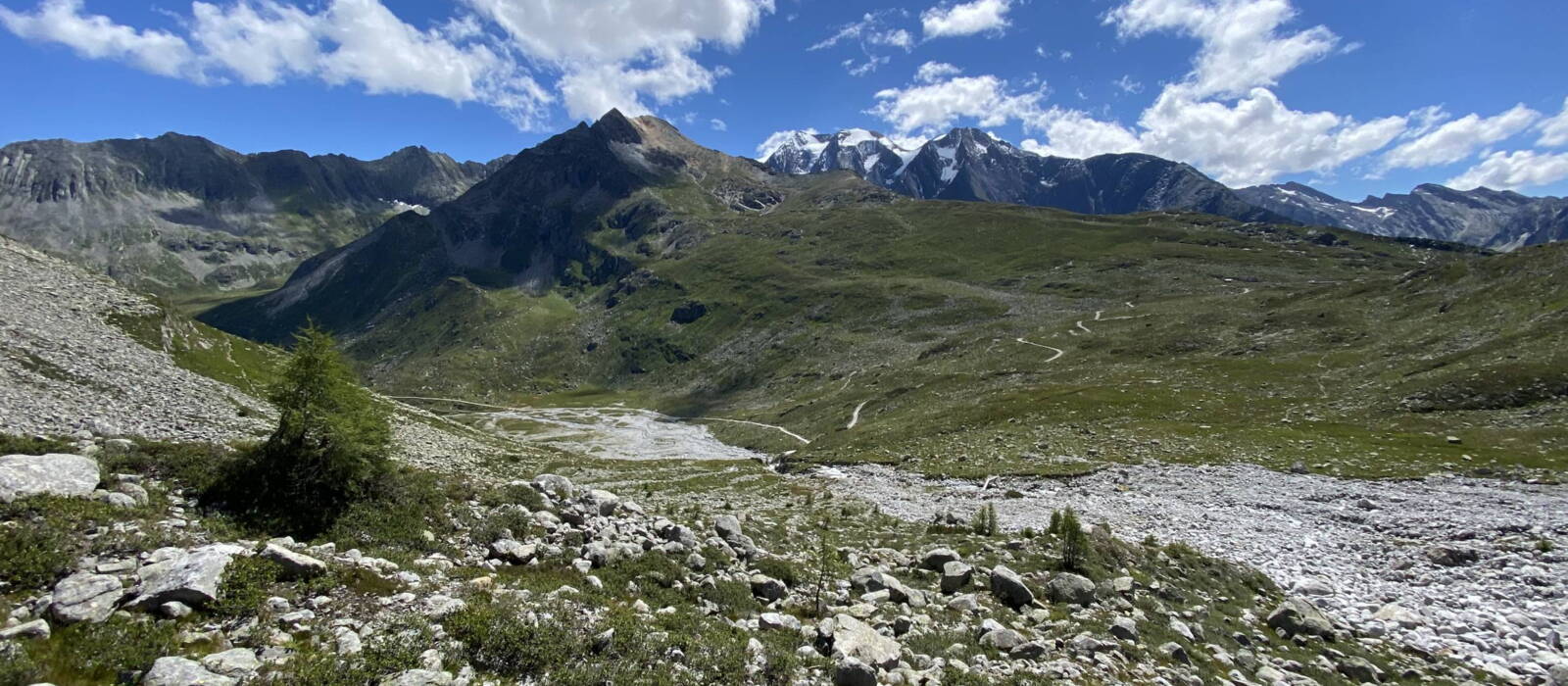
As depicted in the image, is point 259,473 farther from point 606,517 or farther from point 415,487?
point 606,517

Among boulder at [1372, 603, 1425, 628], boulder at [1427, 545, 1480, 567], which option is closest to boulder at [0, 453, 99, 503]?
boulder at [1372, 603, 1425, 628]

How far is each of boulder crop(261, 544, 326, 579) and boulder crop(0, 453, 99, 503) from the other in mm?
5368

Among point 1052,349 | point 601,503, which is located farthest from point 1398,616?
point 1052,349

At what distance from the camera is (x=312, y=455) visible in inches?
681

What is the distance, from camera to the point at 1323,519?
33.8 m

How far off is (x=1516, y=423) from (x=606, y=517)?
69398mm

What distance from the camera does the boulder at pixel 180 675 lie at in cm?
833

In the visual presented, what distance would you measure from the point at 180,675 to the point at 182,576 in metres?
3.31

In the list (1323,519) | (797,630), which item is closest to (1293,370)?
(1323,519)

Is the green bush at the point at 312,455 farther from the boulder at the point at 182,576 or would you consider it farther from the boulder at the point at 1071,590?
the boulder at the point at 1071,590

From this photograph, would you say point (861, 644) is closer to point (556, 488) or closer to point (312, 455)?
point (556, 488)

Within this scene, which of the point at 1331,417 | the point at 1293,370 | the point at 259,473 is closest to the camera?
the point at 259,473

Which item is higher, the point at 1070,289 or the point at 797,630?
the point at 1070,289

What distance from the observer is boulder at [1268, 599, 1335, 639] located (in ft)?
64.1
